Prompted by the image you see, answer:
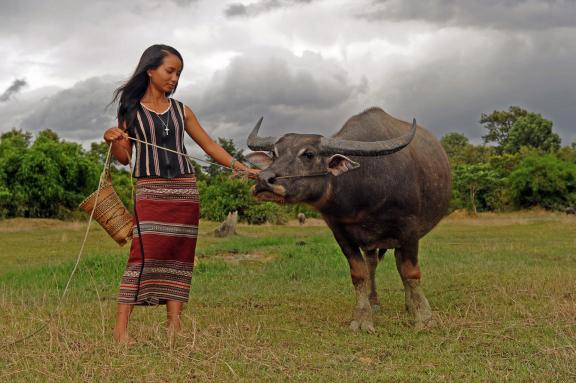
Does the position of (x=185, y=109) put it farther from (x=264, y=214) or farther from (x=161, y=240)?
(x=264, y=214)

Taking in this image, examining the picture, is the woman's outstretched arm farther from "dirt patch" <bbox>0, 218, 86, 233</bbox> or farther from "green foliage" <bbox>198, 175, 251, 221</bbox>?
"green foliage" <bbox>198, 175, 251, 221</bbox>

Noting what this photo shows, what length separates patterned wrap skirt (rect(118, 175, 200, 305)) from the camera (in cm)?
425

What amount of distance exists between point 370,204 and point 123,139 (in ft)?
6.39

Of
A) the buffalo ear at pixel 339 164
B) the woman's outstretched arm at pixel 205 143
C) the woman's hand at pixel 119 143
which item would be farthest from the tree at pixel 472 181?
the woman's hand at pixel 119 143

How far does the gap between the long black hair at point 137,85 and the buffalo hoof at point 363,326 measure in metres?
2.38

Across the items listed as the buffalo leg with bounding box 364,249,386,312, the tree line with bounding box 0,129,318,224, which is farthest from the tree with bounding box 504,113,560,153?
the buffalo leg with bounding box 364,249,386,312

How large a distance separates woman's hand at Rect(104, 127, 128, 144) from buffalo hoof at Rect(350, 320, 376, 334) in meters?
2.37

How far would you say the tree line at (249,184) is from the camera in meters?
24.9

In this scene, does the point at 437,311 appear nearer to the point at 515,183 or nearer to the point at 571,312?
the point at 571,312

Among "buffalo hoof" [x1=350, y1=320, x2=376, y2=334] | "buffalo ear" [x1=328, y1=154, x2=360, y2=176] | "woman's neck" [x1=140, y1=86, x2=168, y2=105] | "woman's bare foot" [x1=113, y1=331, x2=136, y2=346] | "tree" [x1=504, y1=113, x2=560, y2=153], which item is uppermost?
"tree" [x1=504, y1=113, x2=560, y2=153]

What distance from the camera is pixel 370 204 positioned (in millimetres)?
4918

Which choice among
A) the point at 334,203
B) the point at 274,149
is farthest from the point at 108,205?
the point at 334,203

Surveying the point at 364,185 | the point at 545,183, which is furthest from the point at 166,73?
the point at 545,183

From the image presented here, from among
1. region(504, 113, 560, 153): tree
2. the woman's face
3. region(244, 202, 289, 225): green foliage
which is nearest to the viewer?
the woman's face
